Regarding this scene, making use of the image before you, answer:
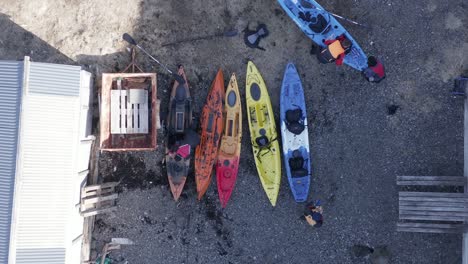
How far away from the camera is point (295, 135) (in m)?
11.8

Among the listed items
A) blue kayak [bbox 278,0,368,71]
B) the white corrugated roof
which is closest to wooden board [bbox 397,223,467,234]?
blue kayak [bbox 278,0,368,71]

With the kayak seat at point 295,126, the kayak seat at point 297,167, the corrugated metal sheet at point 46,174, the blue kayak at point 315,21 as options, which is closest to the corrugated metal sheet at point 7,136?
the corrugated metal sheet at point 46,174

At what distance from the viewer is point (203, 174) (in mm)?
11672

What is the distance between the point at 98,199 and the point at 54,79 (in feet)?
10.9

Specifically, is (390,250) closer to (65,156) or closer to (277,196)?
(277,196)

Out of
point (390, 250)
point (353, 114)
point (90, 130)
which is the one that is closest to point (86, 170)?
point (90, 130)

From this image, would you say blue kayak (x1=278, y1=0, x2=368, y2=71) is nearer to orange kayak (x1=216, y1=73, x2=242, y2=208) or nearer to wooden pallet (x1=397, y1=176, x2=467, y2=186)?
orange kayak (x1=216, y1=73, x2=242, y2=208)

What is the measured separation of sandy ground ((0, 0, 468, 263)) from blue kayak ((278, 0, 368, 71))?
0.31m

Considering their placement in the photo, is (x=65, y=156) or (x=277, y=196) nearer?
(x=65, y=156)

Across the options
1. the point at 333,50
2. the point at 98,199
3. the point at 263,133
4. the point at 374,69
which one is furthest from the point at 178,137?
the point at 374,69

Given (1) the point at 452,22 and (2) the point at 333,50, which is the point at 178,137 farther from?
(1) the point at 452,22

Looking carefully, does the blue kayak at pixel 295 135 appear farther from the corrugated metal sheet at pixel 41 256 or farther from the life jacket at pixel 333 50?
the corrugated metal sheet at pixel 41 256

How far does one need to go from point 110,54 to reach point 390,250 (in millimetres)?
9160

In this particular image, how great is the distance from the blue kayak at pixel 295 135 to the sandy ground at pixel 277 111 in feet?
0.99
